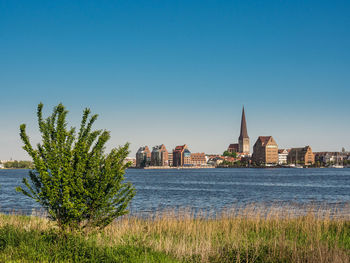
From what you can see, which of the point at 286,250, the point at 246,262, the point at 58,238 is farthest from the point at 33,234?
the point at 286,250

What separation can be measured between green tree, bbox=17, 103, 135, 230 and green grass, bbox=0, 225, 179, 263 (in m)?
0.61

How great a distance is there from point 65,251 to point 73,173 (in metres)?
2.06

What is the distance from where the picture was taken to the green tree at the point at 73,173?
10017 millimetres

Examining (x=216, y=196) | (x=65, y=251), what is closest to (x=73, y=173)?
(x=65, y=251)

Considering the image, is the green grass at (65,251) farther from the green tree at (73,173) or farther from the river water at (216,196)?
the river water at (216,196)

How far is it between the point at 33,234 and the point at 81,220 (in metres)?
1.45

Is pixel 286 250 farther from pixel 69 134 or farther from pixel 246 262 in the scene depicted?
pixel 69 134

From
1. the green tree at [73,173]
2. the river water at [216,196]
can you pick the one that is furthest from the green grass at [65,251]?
the river water at [216,196]

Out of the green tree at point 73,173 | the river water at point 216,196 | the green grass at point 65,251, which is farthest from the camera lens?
the river water at point 216,196

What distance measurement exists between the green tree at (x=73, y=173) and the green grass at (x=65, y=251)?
2.01ft

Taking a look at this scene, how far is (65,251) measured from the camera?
29.3ft

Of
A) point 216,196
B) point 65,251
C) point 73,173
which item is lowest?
point 216,196

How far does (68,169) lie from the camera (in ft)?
33.3

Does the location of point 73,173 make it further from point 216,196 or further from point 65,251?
point 216,196
